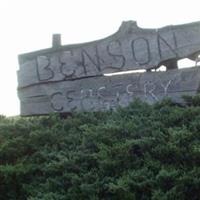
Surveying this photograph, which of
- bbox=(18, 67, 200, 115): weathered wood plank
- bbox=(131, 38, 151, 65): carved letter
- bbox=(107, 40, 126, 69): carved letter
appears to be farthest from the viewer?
bbox=(107, 40, 126, 69): carved letter

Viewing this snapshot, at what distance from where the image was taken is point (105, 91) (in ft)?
27.8

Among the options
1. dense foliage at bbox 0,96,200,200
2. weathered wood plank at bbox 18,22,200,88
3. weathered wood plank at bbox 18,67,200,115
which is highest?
weathered wood plank at bbox 18,22,200,88

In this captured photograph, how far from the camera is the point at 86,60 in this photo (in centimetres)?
883

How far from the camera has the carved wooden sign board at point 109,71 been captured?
26.1ft

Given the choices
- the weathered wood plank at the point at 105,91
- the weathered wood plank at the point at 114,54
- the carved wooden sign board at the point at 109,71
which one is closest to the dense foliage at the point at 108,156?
the weathered wood plank at the point at 105,91

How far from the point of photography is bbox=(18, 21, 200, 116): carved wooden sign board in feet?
26.1

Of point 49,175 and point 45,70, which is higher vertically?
point 45,70

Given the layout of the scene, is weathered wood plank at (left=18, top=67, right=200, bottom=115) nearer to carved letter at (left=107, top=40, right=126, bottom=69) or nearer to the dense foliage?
carved letter at (left=107, top=40, right=126, bottom=69)

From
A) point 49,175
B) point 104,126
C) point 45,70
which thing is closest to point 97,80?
point 45,70

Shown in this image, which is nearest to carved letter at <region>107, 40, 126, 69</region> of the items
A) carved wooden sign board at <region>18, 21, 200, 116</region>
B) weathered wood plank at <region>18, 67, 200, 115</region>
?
carved wooden sign board at <region>18, 21, 200, 116</region>

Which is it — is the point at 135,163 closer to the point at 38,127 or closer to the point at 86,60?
the point at 38,127

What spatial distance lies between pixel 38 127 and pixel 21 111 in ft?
6.02

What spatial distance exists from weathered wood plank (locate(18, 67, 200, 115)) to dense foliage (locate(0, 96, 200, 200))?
0.41 meters

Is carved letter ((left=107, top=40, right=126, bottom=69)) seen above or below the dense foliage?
above
